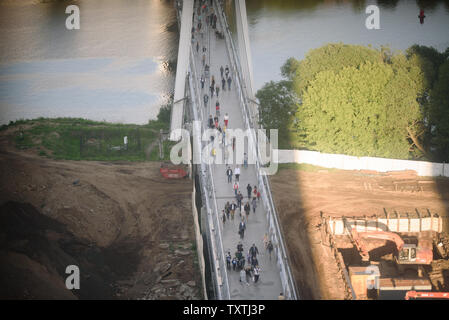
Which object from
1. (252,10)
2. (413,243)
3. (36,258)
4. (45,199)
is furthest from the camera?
(252,10)

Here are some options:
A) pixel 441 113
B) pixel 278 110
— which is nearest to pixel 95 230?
pixel 278 110

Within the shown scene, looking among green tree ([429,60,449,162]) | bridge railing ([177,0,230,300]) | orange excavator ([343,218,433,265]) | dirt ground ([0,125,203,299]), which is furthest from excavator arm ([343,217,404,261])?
green tree ([429,60,449,162])

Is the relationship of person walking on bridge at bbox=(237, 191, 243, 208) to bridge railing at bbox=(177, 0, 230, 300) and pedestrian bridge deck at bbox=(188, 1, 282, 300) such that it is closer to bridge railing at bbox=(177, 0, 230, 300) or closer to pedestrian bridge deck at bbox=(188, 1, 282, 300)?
pedestrian bridge deck at bbox=(188, 1, 282, 300)

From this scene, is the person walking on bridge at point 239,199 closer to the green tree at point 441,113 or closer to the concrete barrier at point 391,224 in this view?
the concrete barrier at point 391,224

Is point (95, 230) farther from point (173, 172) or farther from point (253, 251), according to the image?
point (253, 251)

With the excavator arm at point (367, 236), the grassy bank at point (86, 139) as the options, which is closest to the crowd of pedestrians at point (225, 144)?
the excavator arm at point (367, 236)

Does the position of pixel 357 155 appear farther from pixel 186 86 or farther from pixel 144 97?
pixel 144 97
